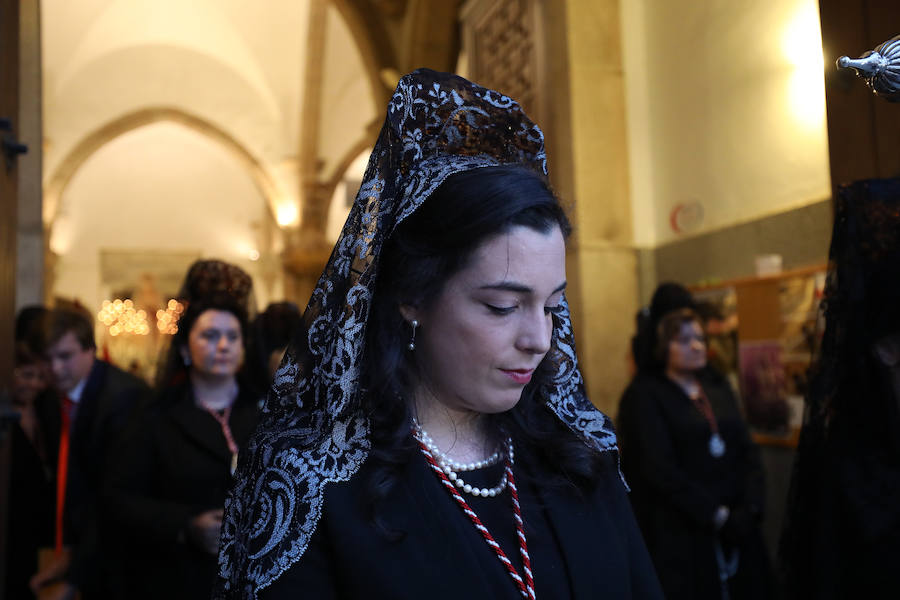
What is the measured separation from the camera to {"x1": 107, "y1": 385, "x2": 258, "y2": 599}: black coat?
291cm

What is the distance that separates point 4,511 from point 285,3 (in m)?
13.5

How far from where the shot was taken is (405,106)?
149cm

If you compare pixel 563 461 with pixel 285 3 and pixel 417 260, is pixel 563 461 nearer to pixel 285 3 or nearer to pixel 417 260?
pixel 417 260

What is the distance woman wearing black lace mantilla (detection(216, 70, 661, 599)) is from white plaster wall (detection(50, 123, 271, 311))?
20245 mm

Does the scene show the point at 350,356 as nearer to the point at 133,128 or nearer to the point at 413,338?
the point at 413,338

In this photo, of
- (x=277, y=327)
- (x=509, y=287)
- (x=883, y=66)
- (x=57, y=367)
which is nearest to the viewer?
(x=883, y=66)

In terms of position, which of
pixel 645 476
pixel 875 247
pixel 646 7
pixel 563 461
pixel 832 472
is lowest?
pixel 645 476

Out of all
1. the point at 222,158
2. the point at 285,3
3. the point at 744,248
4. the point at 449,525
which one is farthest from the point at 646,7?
the point at 222,158

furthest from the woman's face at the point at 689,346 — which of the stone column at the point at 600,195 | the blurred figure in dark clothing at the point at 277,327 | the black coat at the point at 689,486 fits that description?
the blurred figure in dark clothing at the point at 277,327

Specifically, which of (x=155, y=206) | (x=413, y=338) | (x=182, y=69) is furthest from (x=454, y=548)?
(x=155, y=206)

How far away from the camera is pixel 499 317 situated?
1.35 metres

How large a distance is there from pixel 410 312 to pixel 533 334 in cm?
23

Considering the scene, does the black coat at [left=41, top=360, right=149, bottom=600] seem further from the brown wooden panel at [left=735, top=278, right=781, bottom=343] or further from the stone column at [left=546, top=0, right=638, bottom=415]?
the brown wooden panel at [left=735, top=278, right=781, bottom=343]

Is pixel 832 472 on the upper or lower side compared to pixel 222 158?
lower
